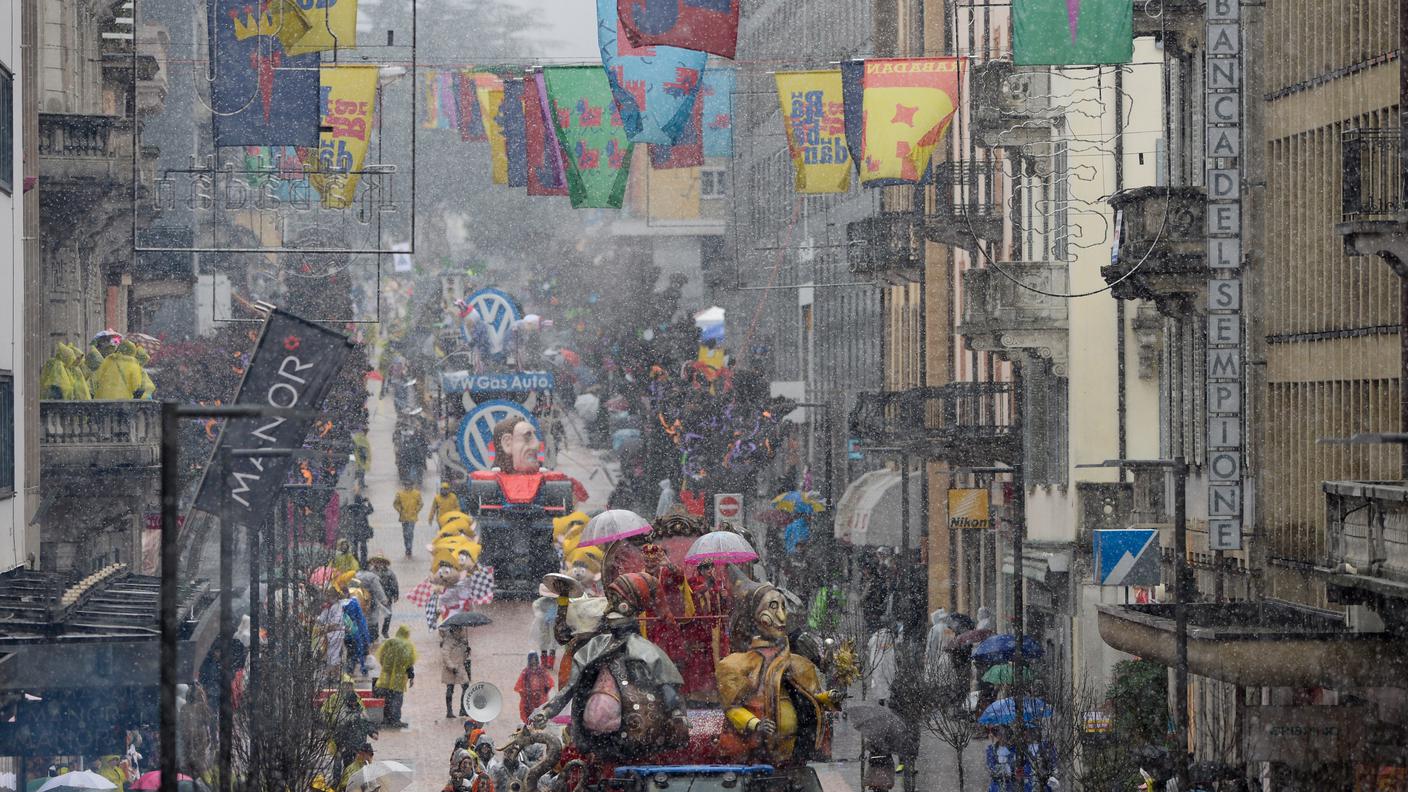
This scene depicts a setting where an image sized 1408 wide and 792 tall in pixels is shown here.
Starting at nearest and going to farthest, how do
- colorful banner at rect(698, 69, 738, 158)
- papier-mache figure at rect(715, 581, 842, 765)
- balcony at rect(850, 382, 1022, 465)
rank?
papier-mache figure at rect(715, 581, 842, 765) < colorful banner at rect(698, 69, 738, 158) < balcony at rect(850, 382, 1022, 465)

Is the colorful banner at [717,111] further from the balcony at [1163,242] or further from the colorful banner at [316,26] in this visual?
the colorful banner at [316,26]

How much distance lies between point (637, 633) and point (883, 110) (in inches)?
430

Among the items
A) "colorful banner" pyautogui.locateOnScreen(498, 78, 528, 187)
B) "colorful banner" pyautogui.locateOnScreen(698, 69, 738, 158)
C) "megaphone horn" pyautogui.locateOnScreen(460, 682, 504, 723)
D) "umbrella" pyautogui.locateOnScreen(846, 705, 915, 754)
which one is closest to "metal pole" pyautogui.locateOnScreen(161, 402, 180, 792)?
"umbrella" pyautogui.locateOnScreen(846, 705, 915, 754)

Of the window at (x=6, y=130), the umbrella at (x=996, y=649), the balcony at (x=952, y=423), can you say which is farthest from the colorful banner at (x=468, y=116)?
the window at (x=6, y=130)

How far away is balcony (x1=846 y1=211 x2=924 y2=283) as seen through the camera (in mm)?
42469

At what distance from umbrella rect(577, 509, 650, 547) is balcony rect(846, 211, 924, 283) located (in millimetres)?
20698

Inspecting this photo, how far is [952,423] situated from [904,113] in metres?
13.8

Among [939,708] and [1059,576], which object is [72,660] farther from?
[1059,576]

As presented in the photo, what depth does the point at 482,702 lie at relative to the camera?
2578 centimetres

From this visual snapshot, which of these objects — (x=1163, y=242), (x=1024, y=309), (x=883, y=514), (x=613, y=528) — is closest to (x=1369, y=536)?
(x=613, y=528)

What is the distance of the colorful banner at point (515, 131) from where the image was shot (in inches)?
1185

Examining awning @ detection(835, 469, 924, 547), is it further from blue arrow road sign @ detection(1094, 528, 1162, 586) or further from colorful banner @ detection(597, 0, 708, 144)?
blue arrow road sign @ detection(1094, 528, 1162, 586)

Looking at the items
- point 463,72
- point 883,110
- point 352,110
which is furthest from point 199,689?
point 463,72

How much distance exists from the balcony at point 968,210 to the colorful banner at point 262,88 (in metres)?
15.8
